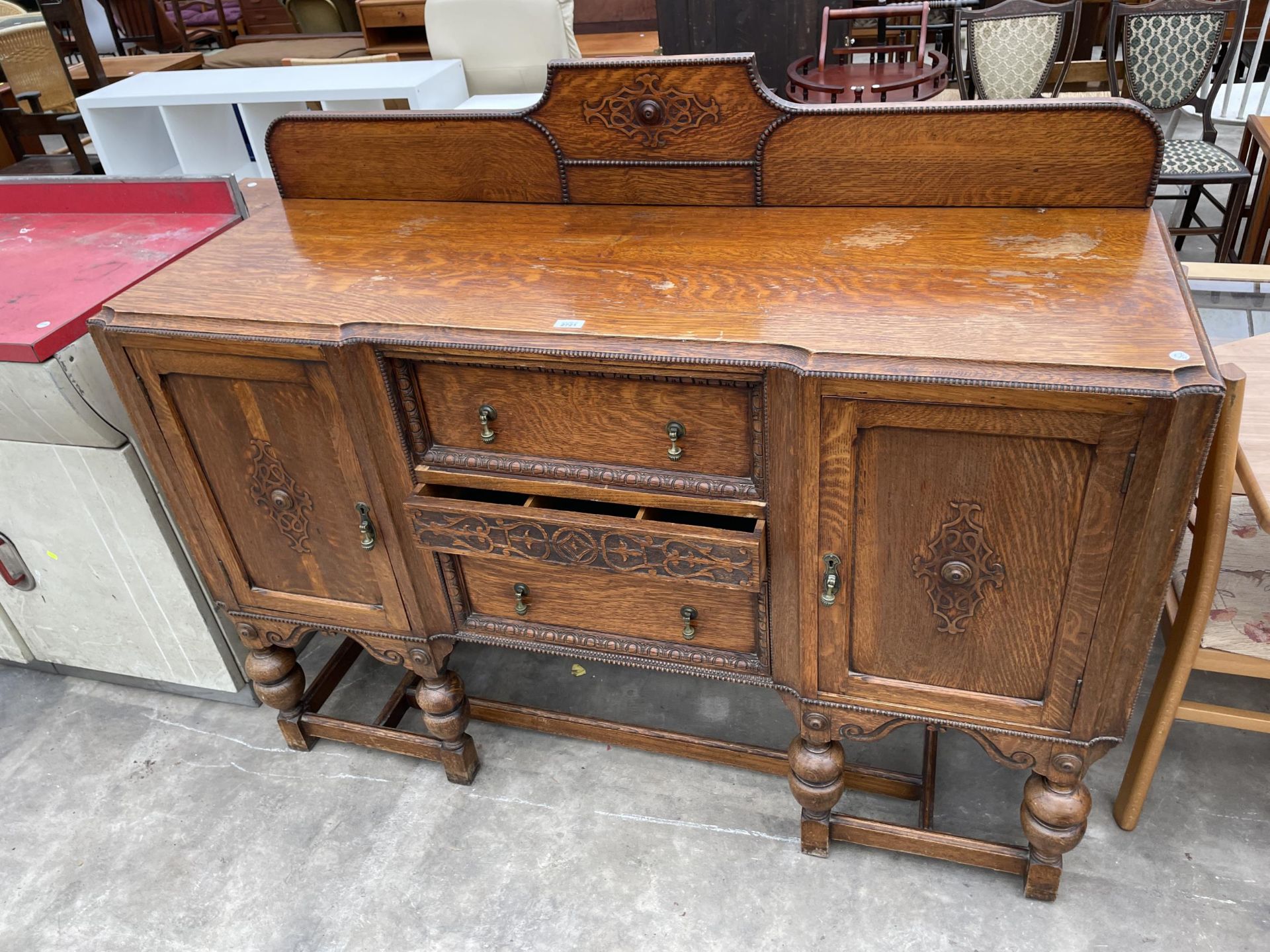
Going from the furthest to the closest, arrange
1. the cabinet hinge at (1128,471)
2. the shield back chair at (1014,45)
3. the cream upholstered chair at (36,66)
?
1. the cream upholstered chair at (36,66)
2. the shield back chair at (1014,45)
3. the cabinet hinge at (1128,471)

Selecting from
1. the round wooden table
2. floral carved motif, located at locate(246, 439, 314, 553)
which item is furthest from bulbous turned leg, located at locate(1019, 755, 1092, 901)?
the round wooden table

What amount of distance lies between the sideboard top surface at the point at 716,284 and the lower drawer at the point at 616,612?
449mm

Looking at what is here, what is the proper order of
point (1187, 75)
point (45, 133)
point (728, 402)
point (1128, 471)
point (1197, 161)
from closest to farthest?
point (1128, 471)
point (728, 402)
point (1197, 161)
point (1187, 75)
point (45, 133)

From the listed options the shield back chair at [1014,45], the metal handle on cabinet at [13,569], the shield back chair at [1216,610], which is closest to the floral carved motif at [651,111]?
the shield back chair at [1216,610]

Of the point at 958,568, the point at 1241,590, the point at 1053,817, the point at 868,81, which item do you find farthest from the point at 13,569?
the point at 868,81

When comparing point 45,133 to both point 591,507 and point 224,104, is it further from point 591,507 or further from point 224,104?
point 591,507

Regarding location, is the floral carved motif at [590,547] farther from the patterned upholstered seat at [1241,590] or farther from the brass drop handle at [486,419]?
the patterned upholstered seat at [1241,590]

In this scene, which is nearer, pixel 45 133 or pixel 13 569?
pixel 13 569

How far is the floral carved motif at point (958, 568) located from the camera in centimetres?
129

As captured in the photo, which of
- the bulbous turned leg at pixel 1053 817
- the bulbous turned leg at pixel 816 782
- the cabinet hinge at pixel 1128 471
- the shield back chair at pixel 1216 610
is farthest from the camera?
the bulbous turned leg at pixel 816 782

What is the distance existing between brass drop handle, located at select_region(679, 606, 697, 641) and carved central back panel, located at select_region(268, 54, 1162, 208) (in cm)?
72

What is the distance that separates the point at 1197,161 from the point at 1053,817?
284 cm

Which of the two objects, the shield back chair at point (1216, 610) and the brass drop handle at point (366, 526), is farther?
the brass drop handle at point (366, 526)

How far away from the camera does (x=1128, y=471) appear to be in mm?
1158
